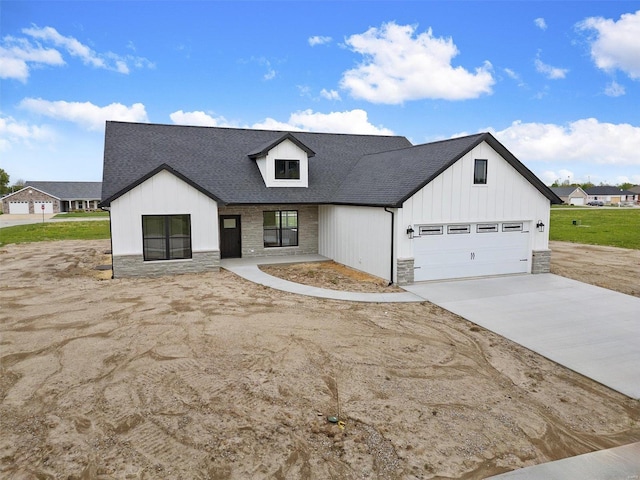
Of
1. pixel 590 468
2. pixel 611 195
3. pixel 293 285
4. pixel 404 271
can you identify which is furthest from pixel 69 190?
pixel 611 195


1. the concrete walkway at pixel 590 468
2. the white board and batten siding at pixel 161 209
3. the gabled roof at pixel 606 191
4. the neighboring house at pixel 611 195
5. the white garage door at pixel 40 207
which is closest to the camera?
the concrete walkway at pixel 590 468

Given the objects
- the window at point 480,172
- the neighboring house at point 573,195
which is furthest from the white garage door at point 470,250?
the neighboring house at point 573,195

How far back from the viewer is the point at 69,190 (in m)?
71.4

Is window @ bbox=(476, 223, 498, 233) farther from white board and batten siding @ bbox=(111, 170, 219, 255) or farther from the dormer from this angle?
white board and batten siding @ bbox=(111, 170, 219, 255)

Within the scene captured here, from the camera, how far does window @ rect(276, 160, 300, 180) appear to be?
19828 millimetres

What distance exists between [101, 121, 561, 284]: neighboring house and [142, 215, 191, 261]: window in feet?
0.12

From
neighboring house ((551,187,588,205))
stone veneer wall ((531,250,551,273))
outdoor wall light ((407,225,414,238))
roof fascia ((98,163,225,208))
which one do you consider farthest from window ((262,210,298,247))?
neighboring house ((551,187,588,205))

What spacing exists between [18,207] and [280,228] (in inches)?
2508

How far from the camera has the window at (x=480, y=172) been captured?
1521 cm

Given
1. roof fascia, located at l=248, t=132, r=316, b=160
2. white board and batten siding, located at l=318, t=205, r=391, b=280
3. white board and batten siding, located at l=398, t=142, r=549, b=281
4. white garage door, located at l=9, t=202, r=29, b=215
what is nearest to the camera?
white board and batten siding, located at l=398, t=142, r=549, b=281

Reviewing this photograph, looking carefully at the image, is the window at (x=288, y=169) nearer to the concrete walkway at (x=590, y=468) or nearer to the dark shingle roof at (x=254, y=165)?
the dark shingle roof at (x=254, y=165)

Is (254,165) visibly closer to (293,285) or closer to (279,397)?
(293,285)

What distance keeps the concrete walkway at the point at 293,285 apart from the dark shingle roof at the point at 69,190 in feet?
208

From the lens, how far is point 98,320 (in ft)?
34.3
